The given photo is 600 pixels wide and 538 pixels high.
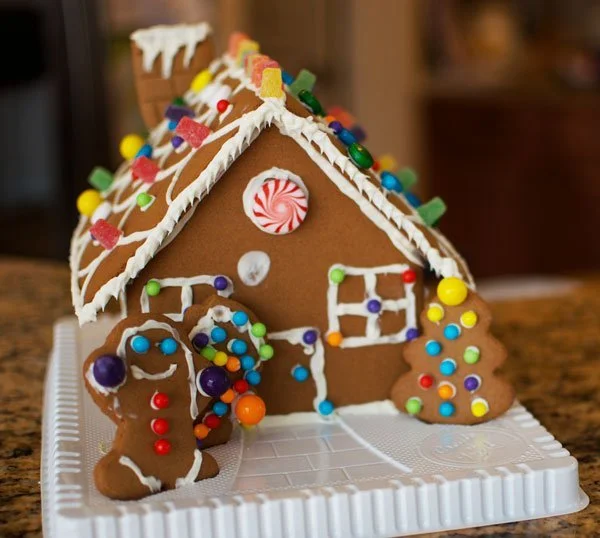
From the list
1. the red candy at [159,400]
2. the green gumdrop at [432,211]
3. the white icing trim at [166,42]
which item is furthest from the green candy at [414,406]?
the white icing trim at [166,42]

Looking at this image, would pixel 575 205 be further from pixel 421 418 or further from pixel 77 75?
pixel 421 418

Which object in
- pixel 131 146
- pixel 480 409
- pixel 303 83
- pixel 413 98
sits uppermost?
pixel 303 83

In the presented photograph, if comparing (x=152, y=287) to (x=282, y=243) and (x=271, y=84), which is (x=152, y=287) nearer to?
(x=282, y=243)

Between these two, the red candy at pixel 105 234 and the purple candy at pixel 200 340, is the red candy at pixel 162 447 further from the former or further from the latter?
the red candy at pixel 105 234

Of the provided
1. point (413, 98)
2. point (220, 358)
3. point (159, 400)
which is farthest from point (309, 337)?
point (413, 98)

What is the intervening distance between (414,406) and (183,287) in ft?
0.99

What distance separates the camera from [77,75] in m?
3.41

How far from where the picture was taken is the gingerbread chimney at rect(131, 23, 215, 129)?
54.3 inches

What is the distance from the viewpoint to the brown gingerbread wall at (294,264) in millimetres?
1092

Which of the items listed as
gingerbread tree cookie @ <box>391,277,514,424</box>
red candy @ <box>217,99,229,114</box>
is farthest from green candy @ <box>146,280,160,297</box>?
gingerbread tree cookie @ <box>391,277,514,424</box>

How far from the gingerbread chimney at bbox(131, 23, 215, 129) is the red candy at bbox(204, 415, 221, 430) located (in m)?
0.52

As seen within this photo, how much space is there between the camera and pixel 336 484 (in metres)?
0.98

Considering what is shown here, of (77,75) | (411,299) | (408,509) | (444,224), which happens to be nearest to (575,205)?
(444,224)

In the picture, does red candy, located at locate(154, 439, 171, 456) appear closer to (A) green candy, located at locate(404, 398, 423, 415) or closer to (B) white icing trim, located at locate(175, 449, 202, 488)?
(B) white icing trim, located at locate(175, 449, 202, 488)
